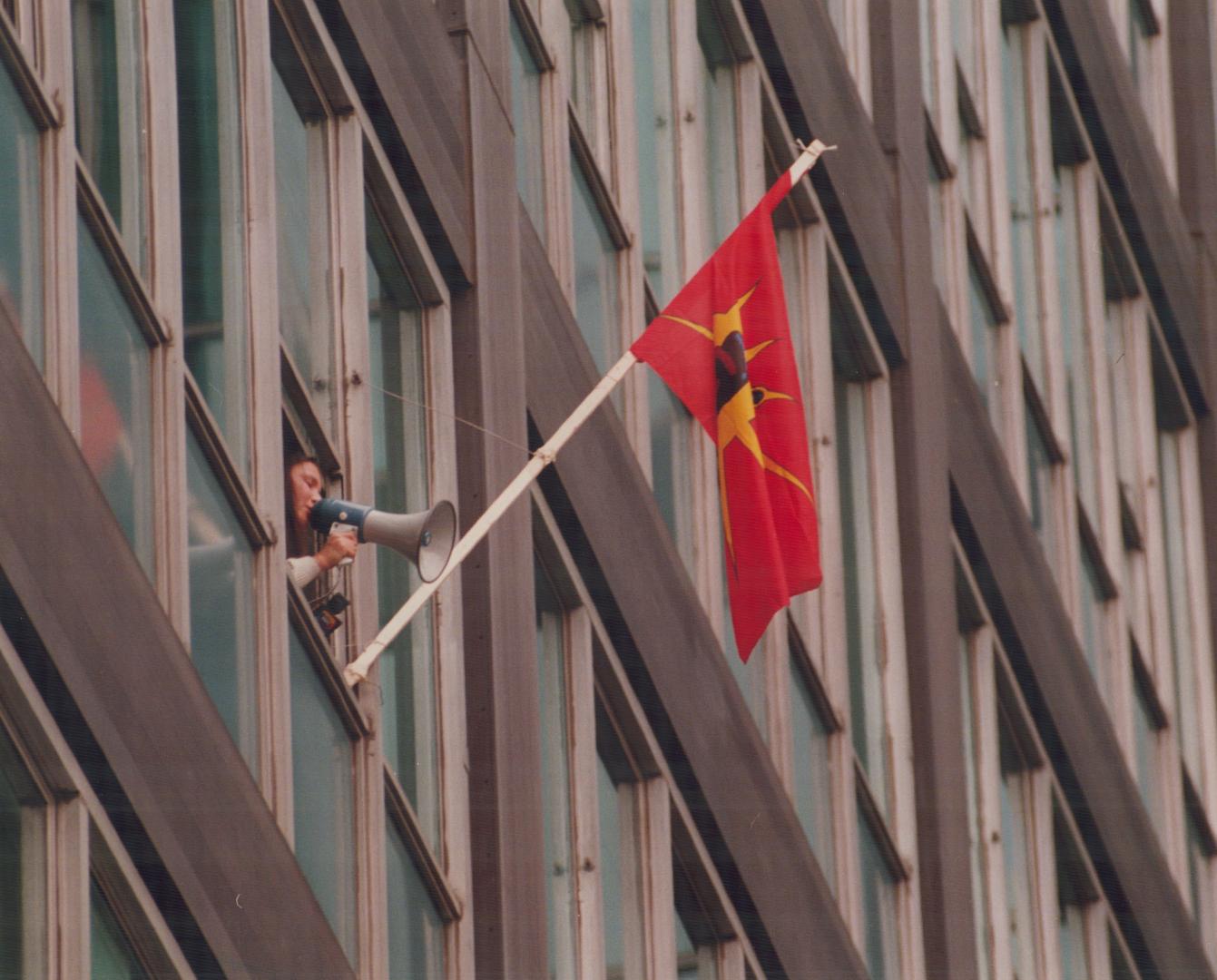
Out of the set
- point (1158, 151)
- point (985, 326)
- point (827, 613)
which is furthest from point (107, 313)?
point (1158, 151)

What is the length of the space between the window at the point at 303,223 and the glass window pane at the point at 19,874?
3439mm

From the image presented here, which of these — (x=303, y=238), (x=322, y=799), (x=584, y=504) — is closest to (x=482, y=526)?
(x=322, y=799)

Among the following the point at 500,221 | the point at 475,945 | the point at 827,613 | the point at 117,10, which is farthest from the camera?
Answer: the point at 827,613

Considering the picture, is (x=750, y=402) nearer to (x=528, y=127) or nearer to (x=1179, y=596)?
(x=528, y=127)

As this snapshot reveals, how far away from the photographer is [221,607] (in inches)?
640

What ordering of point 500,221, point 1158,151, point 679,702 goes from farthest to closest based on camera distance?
1. point 1158,151
2. point 679,702
3. point 500,221

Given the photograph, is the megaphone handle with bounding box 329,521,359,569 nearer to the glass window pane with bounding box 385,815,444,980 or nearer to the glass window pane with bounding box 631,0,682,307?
the glass window pane with bounding box 385,815,444,980

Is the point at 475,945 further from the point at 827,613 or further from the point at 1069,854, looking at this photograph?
the point at 1069,854

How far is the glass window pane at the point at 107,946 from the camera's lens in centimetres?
1513

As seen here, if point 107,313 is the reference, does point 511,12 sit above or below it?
above

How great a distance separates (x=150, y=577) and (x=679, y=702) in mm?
5632

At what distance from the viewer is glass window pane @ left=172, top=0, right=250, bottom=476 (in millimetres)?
16547

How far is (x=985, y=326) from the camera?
26734 millimetres

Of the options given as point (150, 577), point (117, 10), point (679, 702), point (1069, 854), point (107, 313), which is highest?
point (117, 10)
